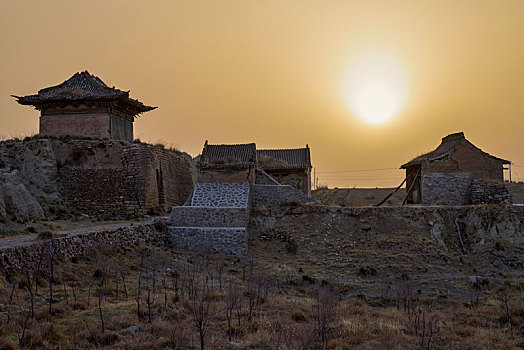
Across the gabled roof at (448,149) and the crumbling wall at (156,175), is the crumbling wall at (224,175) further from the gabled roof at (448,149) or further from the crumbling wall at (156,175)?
the gabled roof at (448,149)

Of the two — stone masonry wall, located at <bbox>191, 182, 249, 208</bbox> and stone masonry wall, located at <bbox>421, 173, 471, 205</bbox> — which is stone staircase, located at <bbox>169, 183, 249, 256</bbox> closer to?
stone masonry wall, located at <bbox>191, 182, 249, 208</bbox>

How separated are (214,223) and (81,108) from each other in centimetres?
1185

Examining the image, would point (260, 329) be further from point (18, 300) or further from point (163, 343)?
point (18, 300)

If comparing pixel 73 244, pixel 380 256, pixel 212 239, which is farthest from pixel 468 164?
pixel 73 244

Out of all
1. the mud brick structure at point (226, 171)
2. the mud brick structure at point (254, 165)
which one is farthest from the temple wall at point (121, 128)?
the mud brick structure at point (226, 171)

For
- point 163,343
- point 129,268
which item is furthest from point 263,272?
point 163,343

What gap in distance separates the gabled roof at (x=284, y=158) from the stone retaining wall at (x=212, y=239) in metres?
7.60

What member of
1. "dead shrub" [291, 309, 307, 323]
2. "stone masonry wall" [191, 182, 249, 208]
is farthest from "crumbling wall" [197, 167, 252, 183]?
"dead shrub" [291, 309, 307, 323]

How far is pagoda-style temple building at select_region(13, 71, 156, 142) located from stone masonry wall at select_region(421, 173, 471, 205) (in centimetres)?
1625

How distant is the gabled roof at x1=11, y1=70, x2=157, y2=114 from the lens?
949 inches

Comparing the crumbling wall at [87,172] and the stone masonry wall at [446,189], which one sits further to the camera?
the crumbling wall at [87,172]

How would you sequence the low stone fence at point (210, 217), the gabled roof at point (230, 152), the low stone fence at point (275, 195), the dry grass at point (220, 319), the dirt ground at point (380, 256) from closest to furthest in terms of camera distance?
1. the dry grass at point (220, 319)
2. the dirt ground at point (380, 256)
3. the low stone fence at point (210, 217)
4. the low stone fence at point (275, 195)
5. the gabled roof at point (230, 152)

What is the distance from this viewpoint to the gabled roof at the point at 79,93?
2411cm

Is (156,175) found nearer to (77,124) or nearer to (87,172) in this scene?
(87,172)
